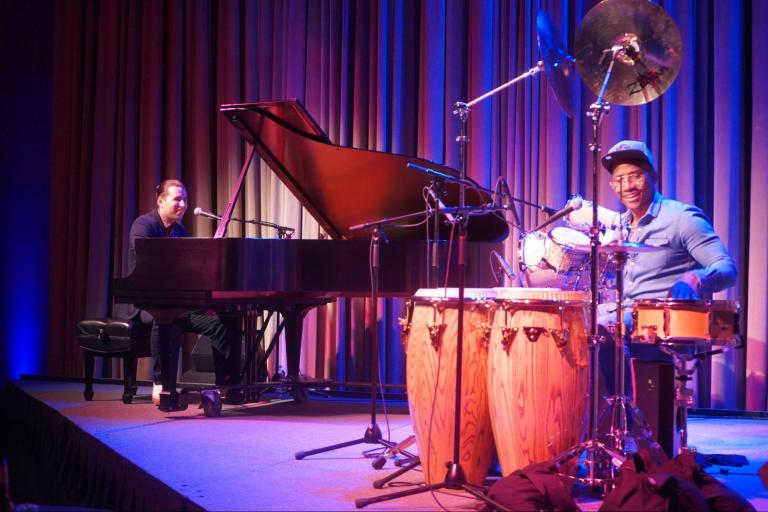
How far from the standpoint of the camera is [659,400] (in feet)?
11.1

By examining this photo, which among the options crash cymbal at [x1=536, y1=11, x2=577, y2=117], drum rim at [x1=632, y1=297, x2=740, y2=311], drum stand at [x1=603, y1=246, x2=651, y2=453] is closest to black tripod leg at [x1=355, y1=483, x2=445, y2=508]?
drum stand at [x1=603, y1=246, x2=651, y2=453]

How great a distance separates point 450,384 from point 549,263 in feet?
4.28

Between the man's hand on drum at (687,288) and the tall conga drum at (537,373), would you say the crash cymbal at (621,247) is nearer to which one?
the tall conga drum at (537,373)

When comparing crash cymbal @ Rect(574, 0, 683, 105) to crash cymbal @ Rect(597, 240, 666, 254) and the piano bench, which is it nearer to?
crash cymbal @ Rect(597, 240, 666, 254)

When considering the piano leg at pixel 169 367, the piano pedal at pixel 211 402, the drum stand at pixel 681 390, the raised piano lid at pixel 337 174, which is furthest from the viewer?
the piano leg at pixel 169 367

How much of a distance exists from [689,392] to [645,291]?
2.43 ft

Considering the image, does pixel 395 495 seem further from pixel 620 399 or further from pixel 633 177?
pixel 633 177

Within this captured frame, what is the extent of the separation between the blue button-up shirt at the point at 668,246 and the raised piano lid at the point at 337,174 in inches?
31.0

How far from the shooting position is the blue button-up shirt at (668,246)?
4027 millimetres

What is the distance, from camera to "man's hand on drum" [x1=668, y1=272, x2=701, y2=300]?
11.3 feet

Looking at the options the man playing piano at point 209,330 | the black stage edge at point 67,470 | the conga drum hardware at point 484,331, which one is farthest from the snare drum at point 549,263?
the man playing piano at point 209,330

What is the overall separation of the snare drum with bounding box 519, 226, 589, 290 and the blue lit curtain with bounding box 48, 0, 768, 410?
1.06 metres

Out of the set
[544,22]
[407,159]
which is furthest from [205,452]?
[544,22]

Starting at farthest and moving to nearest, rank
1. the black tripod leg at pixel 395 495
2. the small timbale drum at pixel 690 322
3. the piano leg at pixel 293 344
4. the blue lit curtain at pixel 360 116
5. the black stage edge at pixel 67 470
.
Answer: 1. the piano leg at pixel 293 344
2. the blue lit curtain at pixel 360 116
3. the black stage edge at pixel 67 470
4. the small timbale drum at pixel 690 322
5. the black tripod leg at pixel 395 495
